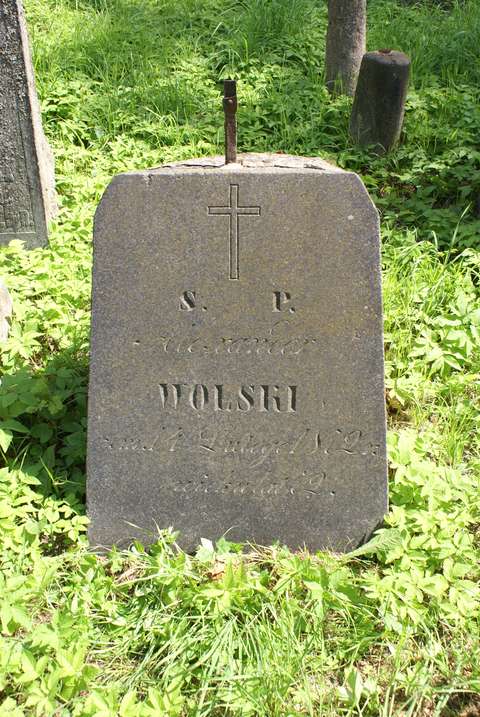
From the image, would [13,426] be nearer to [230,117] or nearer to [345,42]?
[230,117]

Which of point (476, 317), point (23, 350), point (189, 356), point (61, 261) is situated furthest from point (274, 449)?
point (61, 261)

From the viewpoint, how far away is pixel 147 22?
703 cm

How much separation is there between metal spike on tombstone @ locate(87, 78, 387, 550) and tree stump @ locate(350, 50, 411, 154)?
9.28ft

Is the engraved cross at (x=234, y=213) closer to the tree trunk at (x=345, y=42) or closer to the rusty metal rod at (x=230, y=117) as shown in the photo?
the rusty metal rod at (x=230, y=117)

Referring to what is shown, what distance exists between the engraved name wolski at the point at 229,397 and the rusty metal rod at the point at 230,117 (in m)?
0.81

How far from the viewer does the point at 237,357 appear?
2432 millimetres

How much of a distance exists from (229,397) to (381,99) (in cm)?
350

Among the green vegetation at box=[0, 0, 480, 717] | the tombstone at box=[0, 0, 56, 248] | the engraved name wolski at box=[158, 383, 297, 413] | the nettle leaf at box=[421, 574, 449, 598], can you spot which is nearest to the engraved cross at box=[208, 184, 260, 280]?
the engraved name wolski at box=[158, 383, 297, 413]

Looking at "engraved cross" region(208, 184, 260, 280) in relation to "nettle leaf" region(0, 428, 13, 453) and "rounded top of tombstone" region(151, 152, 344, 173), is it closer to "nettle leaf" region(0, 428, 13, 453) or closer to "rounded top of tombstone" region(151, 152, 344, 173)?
"rounded top of tombstone" region(151, 152, 344, 173)

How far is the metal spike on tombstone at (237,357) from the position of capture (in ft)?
7.60

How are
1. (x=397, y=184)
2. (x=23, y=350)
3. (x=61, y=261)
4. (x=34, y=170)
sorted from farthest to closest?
1. (x=397, y=184)
2. (x=34, y=170)
3. (x=61, y=261)
4. (x=23, y=350)

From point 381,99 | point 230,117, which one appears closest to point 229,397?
point 230,117

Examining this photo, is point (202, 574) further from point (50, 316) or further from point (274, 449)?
point (50, 316)

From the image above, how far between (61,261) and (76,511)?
6.90ft
